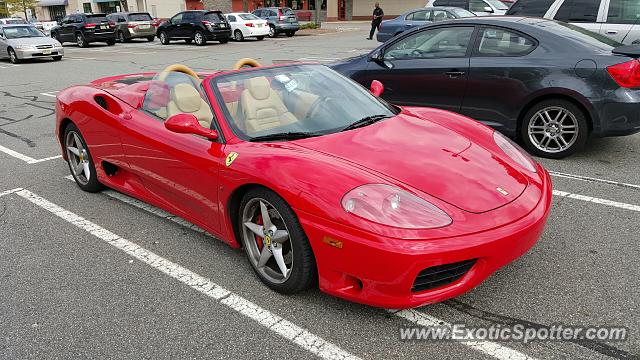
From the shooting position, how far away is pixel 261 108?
3312 mm

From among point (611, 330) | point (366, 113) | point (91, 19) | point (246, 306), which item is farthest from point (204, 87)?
point (91, 19)

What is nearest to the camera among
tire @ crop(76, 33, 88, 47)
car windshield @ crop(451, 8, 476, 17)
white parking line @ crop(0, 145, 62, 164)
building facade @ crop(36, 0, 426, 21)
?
white parking line @ crop(0, 145, 62, 164)

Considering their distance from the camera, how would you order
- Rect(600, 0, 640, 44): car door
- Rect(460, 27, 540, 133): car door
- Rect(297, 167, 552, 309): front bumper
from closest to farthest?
Rect(297, 167, 552, 309): front bumper < Rect(460, 27, 540, 133): car door < Rect(600, 0, 640, 44): car door

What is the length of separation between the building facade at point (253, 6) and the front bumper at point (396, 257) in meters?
37.5

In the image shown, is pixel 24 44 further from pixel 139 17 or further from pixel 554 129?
pixel 554 129

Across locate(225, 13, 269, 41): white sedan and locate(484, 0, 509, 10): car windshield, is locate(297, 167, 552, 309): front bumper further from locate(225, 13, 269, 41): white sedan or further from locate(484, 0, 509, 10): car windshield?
locate(225, 13, 269, 41): white sedan

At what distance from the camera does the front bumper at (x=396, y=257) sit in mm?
2242

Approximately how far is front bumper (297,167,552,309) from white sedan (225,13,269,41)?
23.4 meters

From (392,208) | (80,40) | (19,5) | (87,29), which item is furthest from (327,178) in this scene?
(19,5)

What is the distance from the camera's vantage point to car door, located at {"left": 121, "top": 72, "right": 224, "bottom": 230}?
3.11 m

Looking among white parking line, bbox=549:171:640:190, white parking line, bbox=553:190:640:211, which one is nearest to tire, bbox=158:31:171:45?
white parking line, bbox=549:171:640:190

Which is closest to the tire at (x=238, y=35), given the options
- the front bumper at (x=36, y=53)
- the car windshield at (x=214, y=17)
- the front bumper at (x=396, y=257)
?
the car windshield at (x=214, y=17)

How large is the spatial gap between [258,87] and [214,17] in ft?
71.7

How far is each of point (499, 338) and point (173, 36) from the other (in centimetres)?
2475
